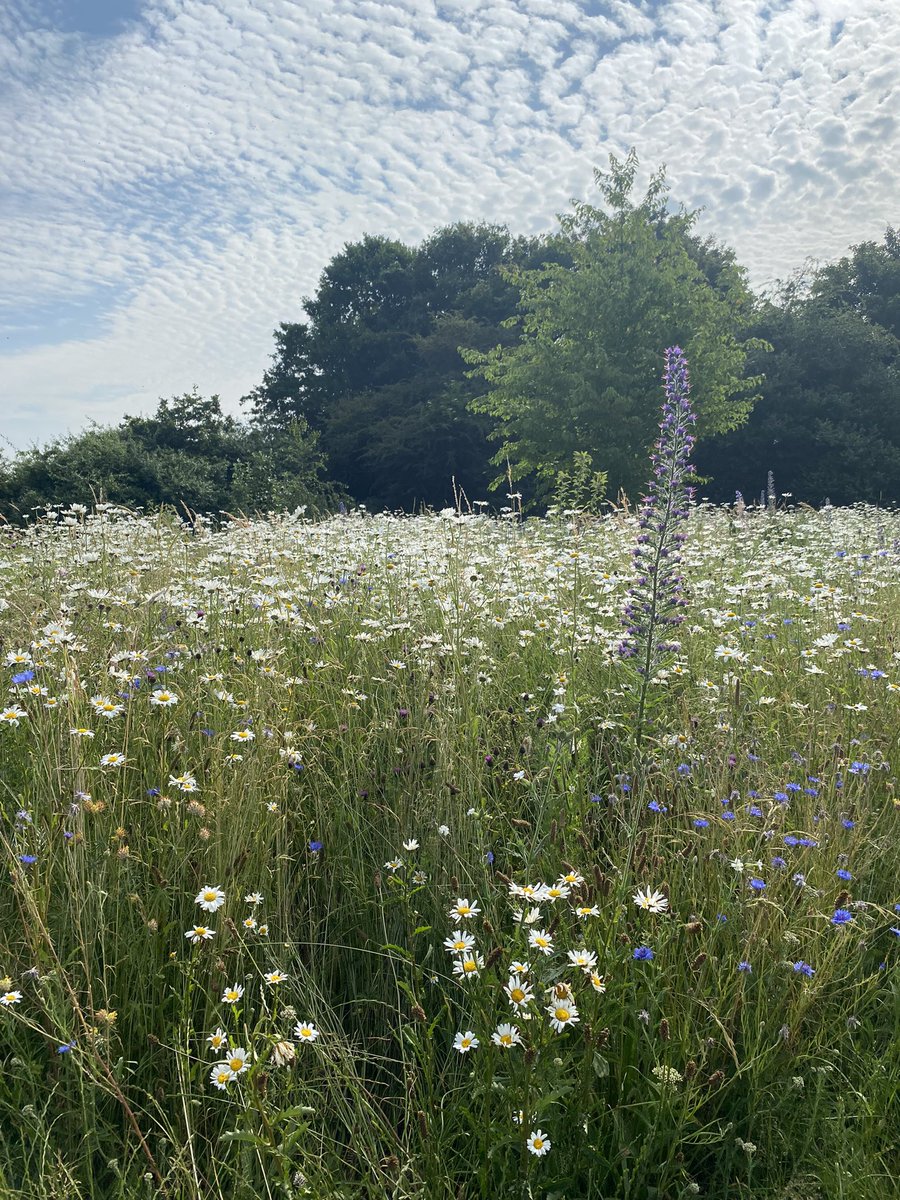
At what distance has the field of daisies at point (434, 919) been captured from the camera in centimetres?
168

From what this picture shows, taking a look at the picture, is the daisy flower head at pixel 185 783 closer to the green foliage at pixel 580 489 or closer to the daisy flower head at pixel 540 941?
the daisy flower head at pixel 540 941

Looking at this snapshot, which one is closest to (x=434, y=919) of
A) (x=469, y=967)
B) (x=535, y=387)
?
(x=469, y=967)

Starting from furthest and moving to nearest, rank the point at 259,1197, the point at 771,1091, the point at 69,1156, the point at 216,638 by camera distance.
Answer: the point at 216,638
the point at 771,1091
the point at 69,1156
the point at 259,1197

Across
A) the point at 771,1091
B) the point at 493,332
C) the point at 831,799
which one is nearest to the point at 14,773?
the point at 771,1091

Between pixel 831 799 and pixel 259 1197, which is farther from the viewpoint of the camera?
pixel 831 799

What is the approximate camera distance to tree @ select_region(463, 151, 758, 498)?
54.8ft

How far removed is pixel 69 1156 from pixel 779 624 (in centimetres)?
457

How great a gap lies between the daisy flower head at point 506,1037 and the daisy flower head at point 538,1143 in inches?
6.2

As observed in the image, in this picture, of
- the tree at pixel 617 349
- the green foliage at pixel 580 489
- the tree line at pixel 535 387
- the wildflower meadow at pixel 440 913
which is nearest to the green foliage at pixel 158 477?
the tree line at pixel 535 387

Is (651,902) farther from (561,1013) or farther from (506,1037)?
(506,1037)

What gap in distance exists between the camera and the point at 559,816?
2.68 m

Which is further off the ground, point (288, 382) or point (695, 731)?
point (288, 382)

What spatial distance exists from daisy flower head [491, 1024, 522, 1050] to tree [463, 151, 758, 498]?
15206 mm

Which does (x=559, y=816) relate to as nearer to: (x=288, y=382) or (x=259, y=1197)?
(x=259, y=1197)
